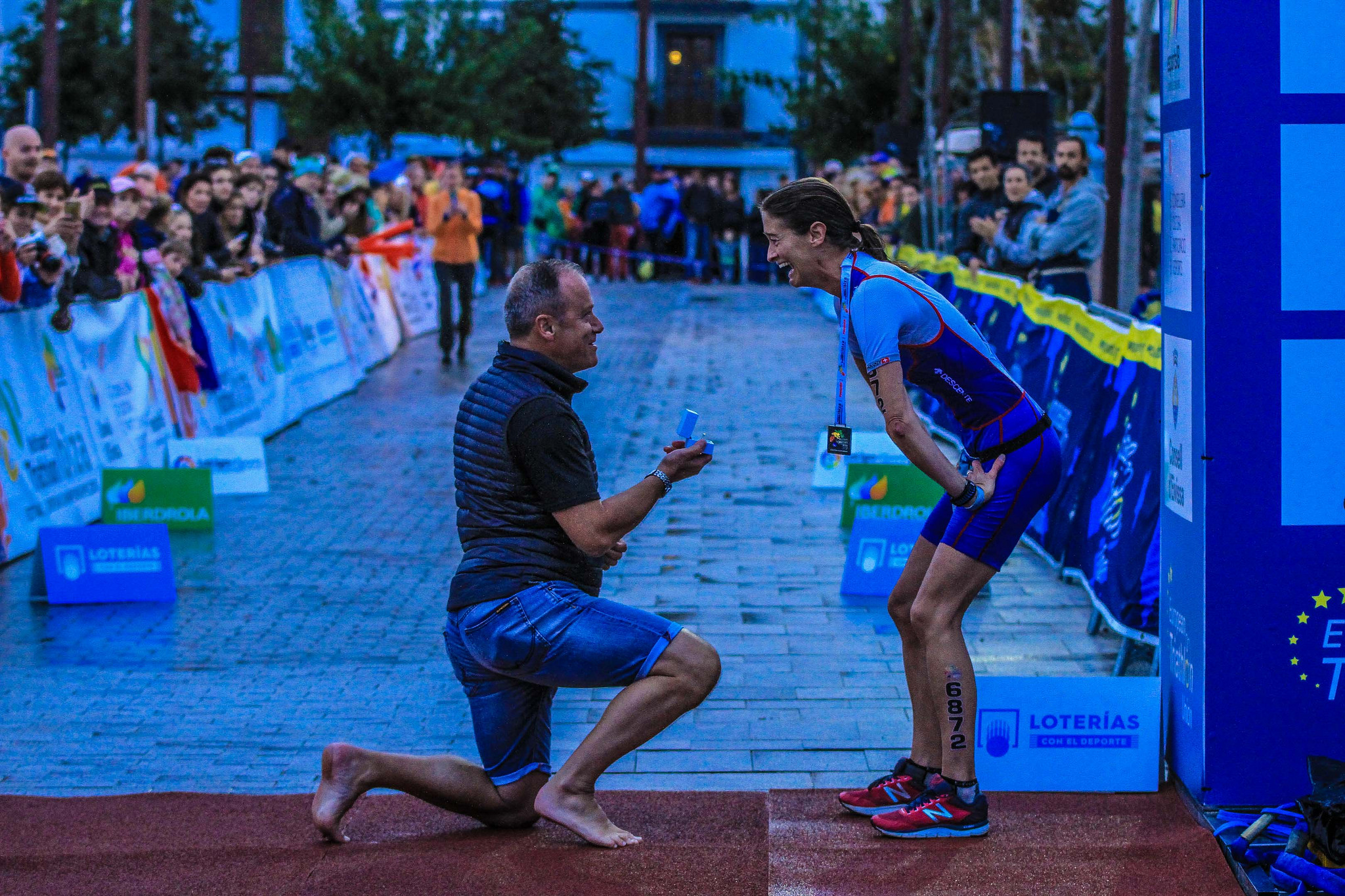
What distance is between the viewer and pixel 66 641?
7.55 m

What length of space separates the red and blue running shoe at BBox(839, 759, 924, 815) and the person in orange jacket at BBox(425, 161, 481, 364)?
13.0m

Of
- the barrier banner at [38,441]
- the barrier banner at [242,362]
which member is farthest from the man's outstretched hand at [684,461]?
the barrier banner at [242,362]

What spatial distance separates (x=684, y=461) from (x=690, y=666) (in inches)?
23.1

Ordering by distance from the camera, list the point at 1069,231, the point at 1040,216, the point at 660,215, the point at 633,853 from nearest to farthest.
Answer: the point at 633,853
the point at 1069,231
the point at 1040,216
the point at 660,215

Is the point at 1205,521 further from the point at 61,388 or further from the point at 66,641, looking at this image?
the point at 61,388

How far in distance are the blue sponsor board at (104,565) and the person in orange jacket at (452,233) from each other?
30.7 ft

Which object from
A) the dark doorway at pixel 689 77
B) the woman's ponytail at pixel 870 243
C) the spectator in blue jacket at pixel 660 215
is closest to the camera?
the woman's ponytail at pixel 870 243

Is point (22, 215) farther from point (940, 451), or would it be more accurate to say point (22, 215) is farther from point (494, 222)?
point (494, 222)

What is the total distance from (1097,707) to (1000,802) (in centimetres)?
42

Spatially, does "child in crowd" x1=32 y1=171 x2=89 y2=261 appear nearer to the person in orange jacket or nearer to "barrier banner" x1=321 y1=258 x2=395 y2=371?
"barrier banner" x1=321 y1=258 x2=395 y2=371

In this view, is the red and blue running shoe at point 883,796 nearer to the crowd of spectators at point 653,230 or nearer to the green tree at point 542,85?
the crowd of spectators at point 653,230

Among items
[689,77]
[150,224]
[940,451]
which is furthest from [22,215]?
[689,77]

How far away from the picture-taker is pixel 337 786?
480 cm

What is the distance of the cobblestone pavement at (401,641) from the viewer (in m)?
5.97
